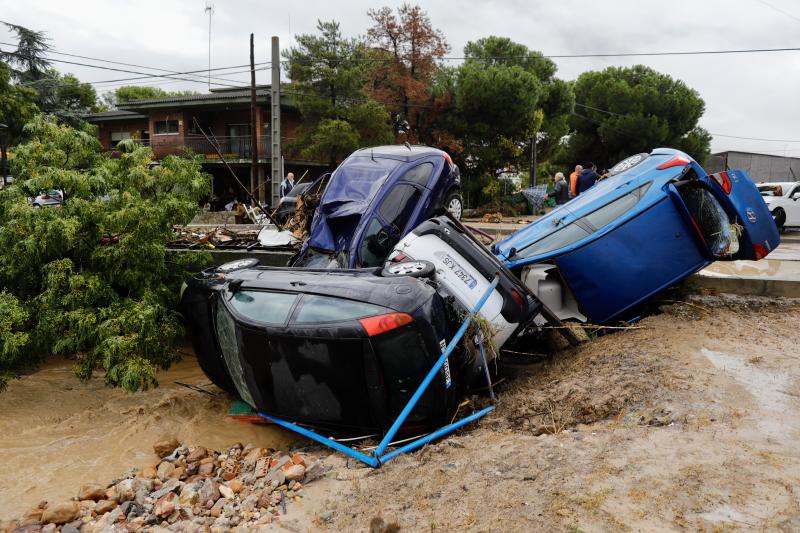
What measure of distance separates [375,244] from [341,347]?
3.19 m

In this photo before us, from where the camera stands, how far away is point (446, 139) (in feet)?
78.6

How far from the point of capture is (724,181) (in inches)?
276

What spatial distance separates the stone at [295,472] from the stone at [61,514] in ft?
4.87

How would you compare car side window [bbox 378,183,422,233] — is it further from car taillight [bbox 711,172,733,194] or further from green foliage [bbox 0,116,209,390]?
car taillight [bbox 711,172,733,194]

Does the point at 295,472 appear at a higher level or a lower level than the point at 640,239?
lower

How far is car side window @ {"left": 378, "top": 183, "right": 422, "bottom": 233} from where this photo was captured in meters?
7.98

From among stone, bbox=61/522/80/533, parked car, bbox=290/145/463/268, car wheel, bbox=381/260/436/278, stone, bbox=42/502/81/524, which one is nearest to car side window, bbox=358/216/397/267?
parked car, bbox=290/145/463/268

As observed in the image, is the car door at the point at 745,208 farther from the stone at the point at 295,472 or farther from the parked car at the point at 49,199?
the parked car at the point at 49,199

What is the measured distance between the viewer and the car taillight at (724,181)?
6973 mm

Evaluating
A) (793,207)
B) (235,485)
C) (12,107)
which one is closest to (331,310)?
(235,485)

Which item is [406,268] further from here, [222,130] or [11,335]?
[222,130]

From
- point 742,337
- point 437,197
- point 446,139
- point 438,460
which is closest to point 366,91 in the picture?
point 446,139

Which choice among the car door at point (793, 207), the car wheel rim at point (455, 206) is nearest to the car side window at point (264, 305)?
the car wheel rim at point (455, 206)

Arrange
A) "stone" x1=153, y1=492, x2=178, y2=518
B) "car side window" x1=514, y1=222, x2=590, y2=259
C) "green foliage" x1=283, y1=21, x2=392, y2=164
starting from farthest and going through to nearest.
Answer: "green foliage" x1=283, y1=21, x2=392, y2=164 → "car side window" x1=514, y1=222, x2=590, y2=259 → "stone" x1=153, y1=492, x2=178, y2=518
